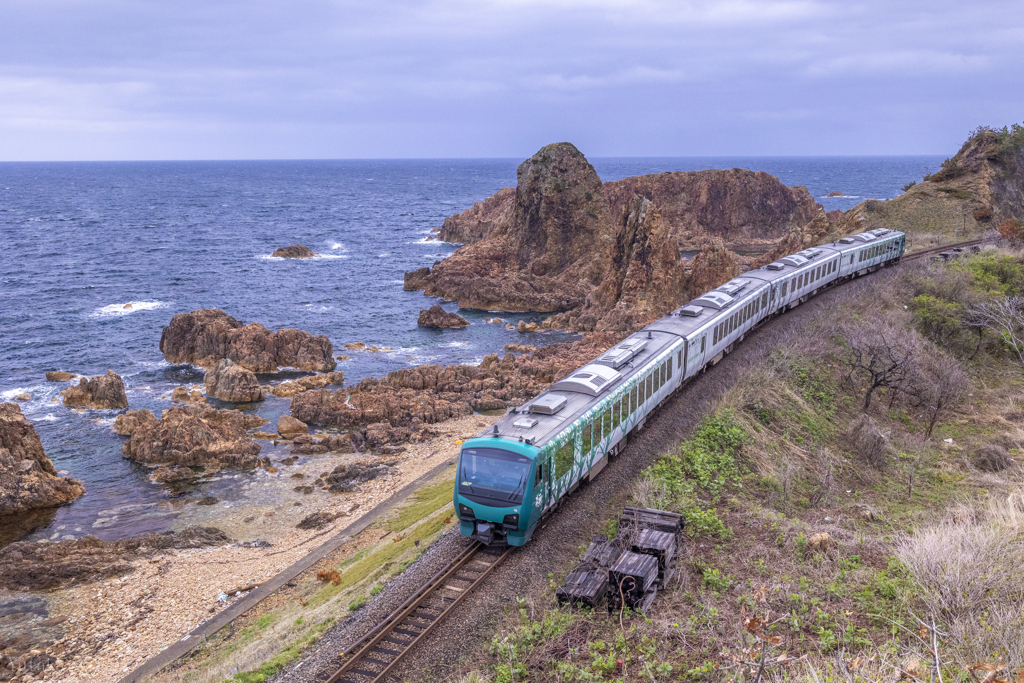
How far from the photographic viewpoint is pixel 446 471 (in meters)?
26.3

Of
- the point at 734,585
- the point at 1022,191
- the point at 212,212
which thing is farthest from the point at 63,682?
the point at 212,212

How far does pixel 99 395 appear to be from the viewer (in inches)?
1443

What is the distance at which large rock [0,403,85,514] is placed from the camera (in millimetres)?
26312

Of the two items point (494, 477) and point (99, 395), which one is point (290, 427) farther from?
point (494, 477)

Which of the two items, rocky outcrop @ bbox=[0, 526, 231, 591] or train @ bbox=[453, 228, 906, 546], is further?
rocky outcrop @ bbox=[0, 526, 231, 591]

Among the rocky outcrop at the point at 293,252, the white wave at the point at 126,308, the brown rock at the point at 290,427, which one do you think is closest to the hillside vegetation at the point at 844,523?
the brown rock at the point at 290,427

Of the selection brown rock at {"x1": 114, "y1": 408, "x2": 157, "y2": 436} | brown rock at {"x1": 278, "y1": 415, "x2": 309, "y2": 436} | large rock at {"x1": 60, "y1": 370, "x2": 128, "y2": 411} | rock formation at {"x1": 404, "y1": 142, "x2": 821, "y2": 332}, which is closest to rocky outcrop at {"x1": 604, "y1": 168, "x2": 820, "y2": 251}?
rock formation at {"x1": 404, "y1": 142, "x2": 821, "y2": 332}

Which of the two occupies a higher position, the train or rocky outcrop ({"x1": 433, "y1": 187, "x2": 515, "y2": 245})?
rocky outcrop ({"x1": 433, "y1": 187, "x2": 515, "y2": 245})

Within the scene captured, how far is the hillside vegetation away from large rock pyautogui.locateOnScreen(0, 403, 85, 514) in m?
22.6

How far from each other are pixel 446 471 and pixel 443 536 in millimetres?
10123

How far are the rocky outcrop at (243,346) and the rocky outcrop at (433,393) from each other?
16.7 ft

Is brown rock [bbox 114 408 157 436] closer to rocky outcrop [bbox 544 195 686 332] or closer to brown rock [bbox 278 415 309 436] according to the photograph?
brown rock [bbox 278 415 309 436]

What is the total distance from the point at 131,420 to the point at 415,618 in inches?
1015

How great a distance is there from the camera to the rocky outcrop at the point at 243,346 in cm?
4241
